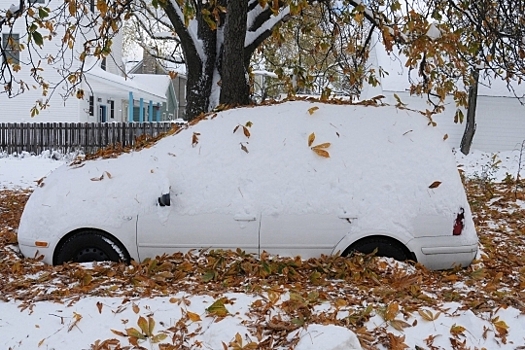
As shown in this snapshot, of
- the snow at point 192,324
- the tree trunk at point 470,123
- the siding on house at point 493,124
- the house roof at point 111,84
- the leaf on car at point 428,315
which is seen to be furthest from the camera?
the house roof at point 111,84

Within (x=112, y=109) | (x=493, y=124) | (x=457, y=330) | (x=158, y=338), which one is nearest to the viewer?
(x=158, y=338)

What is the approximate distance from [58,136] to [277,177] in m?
17.8

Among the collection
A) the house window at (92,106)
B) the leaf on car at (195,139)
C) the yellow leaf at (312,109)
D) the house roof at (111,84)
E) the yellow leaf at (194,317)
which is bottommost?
the yellow leaf at (194,317)

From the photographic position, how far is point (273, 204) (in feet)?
16.1

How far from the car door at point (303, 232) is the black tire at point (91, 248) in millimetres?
1323

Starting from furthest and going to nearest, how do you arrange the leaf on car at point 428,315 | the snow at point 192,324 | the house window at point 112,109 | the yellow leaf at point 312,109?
the house window at point 112,109 < the yellow leaf at point 312,109 < the leaf on car at point 428,315 < the snow at point 192,324

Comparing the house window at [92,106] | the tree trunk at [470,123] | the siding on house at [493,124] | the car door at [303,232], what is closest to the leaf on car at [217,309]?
the car door at [303,232]

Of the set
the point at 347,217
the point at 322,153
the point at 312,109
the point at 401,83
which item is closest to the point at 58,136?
the point at 401,83

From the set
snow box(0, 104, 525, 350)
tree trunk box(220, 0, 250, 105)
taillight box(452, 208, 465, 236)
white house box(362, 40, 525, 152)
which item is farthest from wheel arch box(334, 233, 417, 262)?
white house box(362, 40, 525, 152)

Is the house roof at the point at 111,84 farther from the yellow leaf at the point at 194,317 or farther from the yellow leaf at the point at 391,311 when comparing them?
the yellow leaf at the point at 391,311

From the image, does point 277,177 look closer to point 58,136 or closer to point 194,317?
point 194,317

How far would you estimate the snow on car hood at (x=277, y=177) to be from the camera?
4.90 metres

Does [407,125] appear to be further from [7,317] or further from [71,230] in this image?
[7,317]

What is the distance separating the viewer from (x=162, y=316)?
3.70 metres
